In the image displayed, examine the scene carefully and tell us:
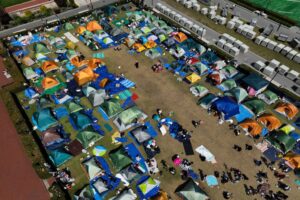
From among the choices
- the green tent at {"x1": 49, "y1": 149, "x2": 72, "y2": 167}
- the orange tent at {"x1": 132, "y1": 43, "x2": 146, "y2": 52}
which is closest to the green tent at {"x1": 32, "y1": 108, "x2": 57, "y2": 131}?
the green tent at {"x1": 49, "y1": 149, "x2": 72, "y2": 167}

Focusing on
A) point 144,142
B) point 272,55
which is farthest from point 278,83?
point 144,142

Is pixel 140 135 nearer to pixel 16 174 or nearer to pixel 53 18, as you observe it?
pixel 16 174

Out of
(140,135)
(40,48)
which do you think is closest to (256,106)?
(140,135)

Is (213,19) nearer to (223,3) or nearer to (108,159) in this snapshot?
(223,3)

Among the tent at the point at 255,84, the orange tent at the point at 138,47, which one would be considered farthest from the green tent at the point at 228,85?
the orange tent at the point at 138,47

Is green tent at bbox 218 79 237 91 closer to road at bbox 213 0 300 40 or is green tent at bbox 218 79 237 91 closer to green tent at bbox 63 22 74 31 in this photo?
road at bbox 213 0 300 40
